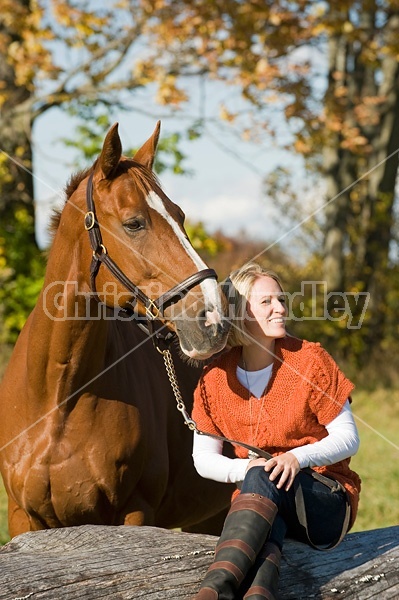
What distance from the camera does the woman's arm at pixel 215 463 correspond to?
3.21m

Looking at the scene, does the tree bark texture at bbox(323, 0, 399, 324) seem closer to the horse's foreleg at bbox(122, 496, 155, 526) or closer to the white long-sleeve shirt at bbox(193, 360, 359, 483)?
the horse's foreleg at bbox(122, 496, 155, 526)

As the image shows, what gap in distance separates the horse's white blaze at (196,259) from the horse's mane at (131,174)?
65mm

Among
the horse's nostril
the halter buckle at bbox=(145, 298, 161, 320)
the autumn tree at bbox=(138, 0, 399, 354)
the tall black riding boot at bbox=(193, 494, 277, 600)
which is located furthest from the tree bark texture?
the tall black riding boot at bbox=(193, 494, 277, 600)

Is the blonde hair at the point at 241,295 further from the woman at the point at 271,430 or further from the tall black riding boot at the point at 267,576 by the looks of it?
the tall black riding boot at the point at 267,576

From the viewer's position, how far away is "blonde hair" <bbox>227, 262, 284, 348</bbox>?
346 centimetres

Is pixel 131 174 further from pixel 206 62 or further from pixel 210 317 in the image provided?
pixel 206 62

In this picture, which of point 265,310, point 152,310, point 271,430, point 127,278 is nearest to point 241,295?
point 265,310

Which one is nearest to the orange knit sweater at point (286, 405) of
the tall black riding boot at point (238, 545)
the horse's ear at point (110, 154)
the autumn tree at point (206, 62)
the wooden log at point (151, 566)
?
the wooden log at point (151, 566)

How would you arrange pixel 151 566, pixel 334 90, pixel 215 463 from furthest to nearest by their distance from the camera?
pixel 334 90
pixel 215 463
pixel 151 566

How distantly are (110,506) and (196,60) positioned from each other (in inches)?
364

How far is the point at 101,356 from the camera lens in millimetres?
3869

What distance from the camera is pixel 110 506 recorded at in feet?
12.5

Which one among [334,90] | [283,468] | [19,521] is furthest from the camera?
[334,90]

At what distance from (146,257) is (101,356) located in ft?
2.19
